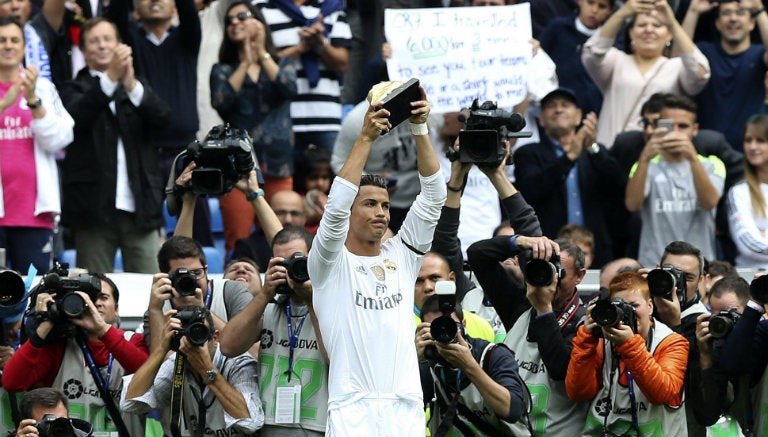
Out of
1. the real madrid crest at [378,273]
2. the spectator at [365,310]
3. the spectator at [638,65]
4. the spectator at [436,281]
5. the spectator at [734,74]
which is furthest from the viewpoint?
the spectator at [734,74]

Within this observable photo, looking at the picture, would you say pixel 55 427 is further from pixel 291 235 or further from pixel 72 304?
pixel 291 235

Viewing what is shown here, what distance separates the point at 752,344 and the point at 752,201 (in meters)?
3.19

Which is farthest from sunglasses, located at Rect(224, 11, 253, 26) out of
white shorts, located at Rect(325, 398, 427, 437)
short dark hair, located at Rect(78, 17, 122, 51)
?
white shorts, located at Rect(325, 398, 427, 437)

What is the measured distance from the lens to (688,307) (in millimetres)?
10289

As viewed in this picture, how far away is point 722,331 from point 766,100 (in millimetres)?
4409

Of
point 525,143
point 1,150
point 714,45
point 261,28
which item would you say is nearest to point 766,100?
point 714,45

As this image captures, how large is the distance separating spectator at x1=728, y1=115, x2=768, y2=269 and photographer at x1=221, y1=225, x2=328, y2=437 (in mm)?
4152

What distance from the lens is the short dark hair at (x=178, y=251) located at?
33.3 ft

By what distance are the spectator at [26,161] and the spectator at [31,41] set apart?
2.01ft

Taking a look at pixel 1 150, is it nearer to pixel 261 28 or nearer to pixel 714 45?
pixel 261 28

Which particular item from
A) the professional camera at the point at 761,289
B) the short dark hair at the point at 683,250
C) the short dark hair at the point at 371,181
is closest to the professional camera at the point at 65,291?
the short dark hair at the point at 371,181

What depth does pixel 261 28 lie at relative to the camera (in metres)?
13.4

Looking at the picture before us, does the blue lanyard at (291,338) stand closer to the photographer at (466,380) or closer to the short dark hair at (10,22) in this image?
the photographer at (466,380)

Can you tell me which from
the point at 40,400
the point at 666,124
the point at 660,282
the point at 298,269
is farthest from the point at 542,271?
the point at 666,124
